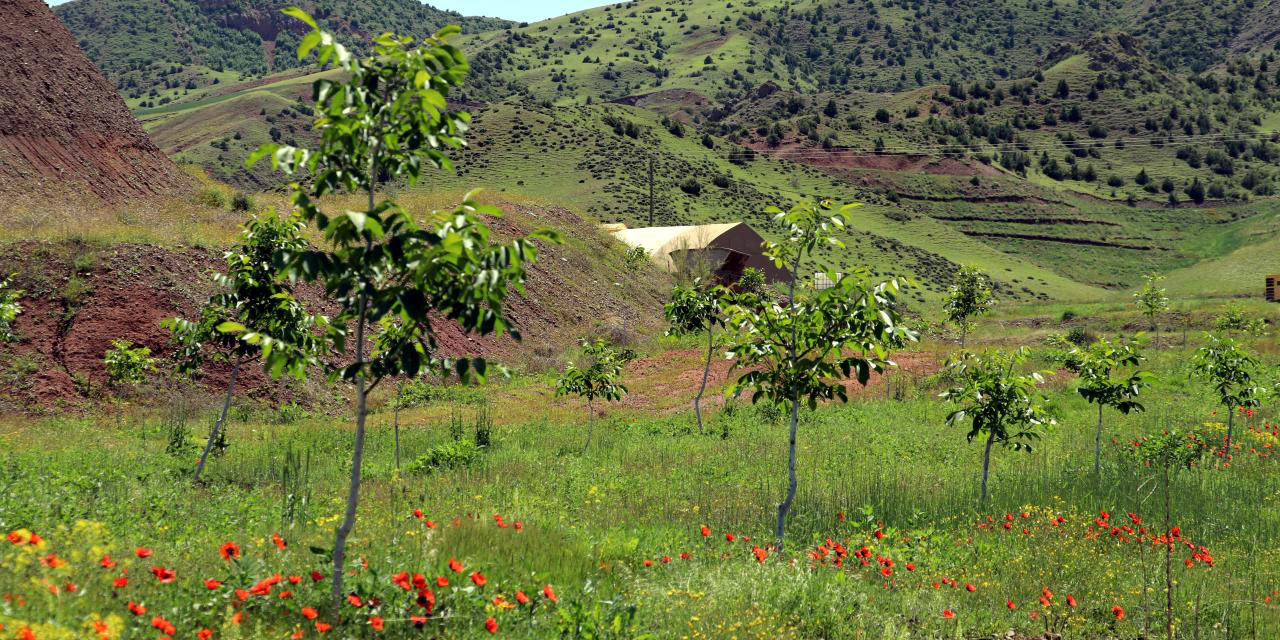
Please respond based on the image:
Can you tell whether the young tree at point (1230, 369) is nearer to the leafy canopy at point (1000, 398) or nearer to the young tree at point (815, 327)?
the leafy canopy at point (1000, 398)

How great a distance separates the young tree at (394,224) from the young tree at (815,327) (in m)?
3.63

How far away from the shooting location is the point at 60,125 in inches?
1026

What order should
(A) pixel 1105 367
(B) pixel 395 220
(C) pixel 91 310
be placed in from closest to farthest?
(B) pixel 395 220 < (A) pixel 1105 367 < (C) pixel 91 310

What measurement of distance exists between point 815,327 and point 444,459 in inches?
287

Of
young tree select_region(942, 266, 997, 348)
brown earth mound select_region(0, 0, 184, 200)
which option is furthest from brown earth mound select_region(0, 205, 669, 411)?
young tree select_region(942, 266, 997, 348)

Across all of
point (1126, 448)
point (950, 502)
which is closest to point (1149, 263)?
point (1126, 448)

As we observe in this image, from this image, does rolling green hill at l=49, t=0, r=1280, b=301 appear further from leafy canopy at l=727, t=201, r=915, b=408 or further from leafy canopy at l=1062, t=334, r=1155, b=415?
leafy canopy at l=727, t=201, r=915, b=408

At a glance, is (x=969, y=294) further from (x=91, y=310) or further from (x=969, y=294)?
(x=91, y=310)

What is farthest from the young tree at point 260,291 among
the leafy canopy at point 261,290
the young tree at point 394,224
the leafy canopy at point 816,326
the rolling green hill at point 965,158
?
the rolling green hill at point 965,158

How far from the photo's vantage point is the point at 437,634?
462cm

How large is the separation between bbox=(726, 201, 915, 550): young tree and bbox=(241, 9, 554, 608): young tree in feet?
11.9

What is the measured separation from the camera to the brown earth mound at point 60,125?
2419 centimetres

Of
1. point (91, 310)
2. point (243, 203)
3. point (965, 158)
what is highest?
point (965, 158)

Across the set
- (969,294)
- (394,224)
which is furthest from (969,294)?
(394,224)
